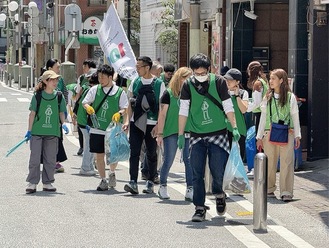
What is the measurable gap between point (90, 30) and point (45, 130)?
4639 centimetres

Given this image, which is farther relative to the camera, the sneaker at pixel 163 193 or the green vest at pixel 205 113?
the sneaker at pixel 163 193

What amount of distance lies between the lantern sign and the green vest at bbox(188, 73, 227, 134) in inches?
1904

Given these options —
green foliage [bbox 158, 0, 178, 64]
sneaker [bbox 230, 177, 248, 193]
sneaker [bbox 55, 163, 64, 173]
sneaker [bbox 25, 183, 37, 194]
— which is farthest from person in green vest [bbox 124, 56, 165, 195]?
green foliage [bbox 158, 0, 178, 64]

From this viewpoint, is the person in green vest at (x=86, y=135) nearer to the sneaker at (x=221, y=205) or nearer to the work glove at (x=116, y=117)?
the work glove at (x=116, y=117)

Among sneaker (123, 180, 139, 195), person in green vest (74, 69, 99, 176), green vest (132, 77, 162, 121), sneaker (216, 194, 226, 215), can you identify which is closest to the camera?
sneaker (216, 194, 226, 215)

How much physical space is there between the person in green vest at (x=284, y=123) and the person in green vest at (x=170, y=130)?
3.91ft

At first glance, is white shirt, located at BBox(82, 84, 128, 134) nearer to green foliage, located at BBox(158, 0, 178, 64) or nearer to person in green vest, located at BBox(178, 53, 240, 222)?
person in green vest, located at BBox(178, 53, 240, 222)

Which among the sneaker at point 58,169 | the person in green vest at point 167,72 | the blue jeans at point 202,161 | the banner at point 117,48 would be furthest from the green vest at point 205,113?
the sneaker at point 58,169

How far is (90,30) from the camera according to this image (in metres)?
60.2

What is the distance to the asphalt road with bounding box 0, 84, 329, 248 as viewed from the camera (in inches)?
405

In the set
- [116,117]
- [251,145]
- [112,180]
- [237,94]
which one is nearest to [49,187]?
[112,180]

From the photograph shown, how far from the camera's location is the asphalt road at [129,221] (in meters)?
10.3

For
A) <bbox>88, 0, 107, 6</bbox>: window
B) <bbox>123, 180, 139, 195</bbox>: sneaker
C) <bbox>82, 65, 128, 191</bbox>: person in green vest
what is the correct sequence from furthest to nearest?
<bbox>88, 0, 107, 6</bbox>: window < <bbox>82, 65, 128, 191</bbox>: person in green vest < <bbox>123, 180, 139, 195</bbox>: sneaker

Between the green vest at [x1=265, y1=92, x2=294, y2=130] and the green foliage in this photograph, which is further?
the green foliage
